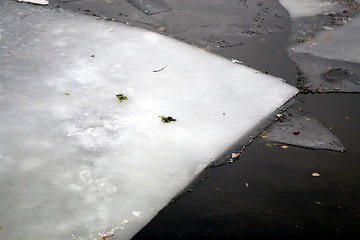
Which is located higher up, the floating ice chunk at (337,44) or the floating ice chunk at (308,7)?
the floating ice chunk at (308,7)

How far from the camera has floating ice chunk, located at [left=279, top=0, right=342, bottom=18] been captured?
4359mm

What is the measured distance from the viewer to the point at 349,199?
2188 millimetres

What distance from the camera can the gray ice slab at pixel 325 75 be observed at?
3123mm

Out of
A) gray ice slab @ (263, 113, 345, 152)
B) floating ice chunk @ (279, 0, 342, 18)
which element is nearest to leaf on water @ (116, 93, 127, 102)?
gray ice slab @ (263, 113, 345, 152)

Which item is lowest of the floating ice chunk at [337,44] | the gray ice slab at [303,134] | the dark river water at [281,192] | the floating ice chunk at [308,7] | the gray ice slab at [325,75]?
the dark river water at [281,192]

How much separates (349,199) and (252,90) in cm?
118

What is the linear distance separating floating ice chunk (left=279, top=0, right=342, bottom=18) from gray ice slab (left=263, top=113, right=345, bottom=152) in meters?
2.00

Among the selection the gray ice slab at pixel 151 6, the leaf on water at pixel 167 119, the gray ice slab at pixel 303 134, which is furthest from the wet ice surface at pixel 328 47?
the gray ice slab at pixel 151 6

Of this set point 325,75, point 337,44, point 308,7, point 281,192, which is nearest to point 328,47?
point 337,44

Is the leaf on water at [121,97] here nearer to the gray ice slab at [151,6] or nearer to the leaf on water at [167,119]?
the leaf on water at [167,119]

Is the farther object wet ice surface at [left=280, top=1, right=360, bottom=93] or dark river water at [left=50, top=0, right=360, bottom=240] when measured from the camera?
wet ice surface at [left=280, top=1, right=360, bottom=93]

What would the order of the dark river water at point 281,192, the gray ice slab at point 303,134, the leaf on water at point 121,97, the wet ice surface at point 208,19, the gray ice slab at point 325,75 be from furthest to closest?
the wet ice surface at point 208,19 → the gray ice slab at point 325,75 → the leaf on water at point 121,97 → the gray ice slab at point 303,134 → the dark river water at point 281,192

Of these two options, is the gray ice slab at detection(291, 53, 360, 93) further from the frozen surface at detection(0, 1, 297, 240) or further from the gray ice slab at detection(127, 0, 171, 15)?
the gray ice slab at detection(127, 0, 171, 15)

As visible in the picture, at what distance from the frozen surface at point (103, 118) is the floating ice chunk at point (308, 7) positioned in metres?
1.59
